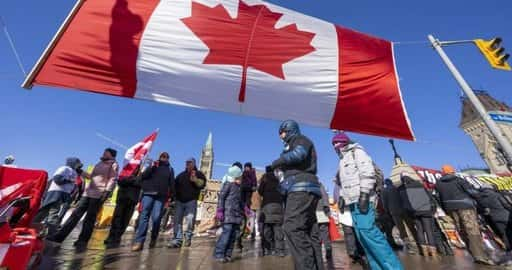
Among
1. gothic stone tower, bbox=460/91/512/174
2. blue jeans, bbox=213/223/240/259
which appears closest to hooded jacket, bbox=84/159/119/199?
blue jeans, bbox=213/223/240/259

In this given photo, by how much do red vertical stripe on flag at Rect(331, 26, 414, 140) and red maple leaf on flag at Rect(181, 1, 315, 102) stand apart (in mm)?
841

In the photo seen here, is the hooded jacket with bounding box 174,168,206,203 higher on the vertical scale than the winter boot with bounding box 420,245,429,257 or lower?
higher

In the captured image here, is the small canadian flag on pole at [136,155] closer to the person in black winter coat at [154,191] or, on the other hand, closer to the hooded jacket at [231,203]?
the person in black winter coat at [154,191]

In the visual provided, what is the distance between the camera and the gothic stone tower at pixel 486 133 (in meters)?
39.5

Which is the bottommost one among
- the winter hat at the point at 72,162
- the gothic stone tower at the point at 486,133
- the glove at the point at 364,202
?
the glove at the point at 364,202

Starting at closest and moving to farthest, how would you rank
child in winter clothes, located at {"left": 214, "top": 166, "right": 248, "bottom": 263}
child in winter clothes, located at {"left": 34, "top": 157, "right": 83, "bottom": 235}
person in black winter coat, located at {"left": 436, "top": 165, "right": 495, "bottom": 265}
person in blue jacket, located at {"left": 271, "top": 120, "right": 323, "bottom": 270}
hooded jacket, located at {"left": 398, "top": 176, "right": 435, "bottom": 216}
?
person in blue jacket, located at {"left": 271, "top": 120, "right": 323, "bottom": 270}
child in winter clothes, located at {"left": 214, "top": 166, "right": 248, "bottom": 263}
child in winter clothes, located at {"left": 34, "top": 157, "right": 83, "bottom": 235}
person in black winter coat, located at {"left": 436, "top": 165, "right": 495, "bottom": 265}
hooded jacket, located at {"left": 398, "top": 176, "right": 435, "bottom": 216}

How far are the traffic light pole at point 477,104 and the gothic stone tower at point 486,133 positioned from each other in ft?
126

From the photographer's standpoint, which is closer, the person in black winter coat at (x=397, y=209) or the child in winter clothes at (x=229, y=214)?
the child in winter clothes at (x=229, y=214)

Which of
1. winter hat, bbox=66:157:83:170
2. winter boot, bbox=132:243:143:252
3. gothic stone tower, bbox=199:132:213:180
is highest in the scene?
gothic stone tower, bbox=199:132:213:180

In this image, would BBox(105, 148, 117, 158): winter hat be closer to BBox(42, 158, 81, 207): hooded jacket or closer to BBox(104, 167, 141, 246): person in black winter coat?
BBox(104, 167, 141, 246): person in black winter coat

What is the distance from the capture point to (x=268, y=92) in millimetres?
3998

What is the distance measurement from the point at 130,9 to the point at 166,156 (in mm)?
2937

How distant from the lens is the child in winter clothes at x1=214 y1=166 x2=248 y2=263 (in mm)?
4070

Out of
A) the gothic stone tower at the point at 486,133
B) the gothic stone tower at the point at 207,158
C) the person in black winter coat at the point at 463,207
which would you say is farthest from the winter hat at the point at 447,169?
the gothic stone tower at the point at 207,158
